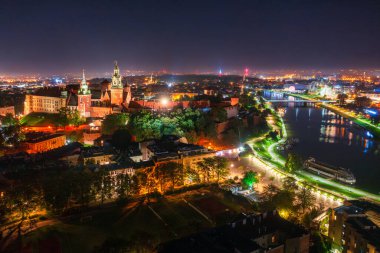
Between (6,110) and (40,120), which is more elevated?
(6,110)

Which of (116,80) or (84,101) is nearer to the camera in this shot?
(84,101)

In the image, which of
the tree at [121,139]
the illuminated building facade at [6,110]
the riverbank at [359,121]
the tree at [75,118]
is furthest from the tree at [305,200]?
the illuminated building facade at [6,110]

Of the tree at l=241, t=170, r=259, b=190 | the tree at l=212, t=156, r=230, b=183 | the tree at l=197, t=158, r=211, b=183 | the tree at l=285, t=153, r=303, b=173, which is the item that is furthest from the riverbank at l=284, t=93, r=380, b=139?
the tree at l=197, t=158, r=211, b=183

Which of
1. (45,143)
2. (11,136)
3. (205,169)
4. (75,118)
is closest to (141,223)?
(205,169)

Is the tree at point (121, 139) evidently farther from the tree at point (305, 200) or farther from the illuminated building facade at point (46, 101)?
the tree at point (305, 200)

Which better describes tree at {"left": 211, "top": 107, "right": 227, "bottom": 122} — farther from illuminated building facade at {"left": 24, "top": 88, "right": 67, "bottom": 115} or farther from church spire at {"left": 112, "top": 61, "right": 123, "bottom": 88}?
illuminated building facade at {"left": 24, "top": 88, "right": 67, "bottom": 115}

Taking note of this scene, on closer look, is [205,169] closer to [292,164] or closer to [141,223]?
[141,223]
